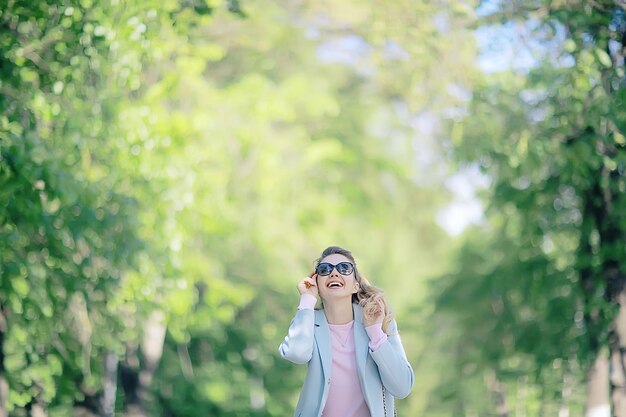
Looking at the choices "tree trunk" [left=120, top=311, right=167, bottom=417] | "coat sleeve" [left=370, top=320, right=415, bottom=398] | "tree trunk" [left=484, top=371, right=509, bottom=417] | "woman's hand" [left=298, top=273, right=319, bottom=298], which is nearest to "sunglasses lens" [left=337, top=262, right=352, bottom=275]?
"woman's hand" [left=298, top=273, right=319, bottom=298]

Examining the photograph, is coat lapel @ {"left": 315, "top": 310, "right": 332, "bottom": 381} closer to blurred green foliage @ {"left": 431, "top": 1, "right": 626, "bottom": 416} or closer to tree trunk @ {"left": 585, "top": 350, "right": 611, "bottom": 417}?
blurred green foliage @ {"left": 431, "top": 1, "right": 626, "bottom": 416}

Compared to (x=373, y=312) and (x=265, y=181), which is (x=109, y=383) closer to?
(x=265, y=181)

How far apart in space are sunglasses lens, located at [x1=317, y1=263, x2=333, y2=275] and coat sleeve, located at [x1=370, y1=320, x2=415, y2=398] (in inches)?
21.1

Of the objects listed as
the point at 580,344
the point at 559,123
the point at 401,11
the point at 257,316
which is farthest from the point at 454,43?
the point at 257,316

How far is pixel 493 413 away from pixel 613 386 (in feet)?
59.7

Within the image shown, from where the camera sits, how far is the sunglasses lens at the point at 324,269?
21.7ft

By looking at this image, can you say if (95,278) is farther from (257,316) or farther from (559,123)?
(257,316)

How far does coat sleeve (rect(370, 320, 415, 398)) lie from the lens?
20.5 ft

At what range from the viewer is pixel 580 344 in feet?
49.7

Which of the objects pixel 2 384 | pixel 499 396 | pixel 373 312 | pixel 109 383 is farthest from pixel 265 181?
pixel 373 312

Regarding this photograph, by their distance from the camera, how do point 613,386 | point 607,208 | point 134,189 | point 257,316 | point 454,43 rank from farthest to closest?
point 257,316
point 134,189
point 454,43
point 607,208
point 613,386

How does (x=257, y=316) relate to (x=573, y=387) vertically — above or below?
below

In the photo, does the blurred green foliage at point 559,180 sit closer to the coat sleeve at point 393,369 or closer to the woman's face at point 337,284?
the woman's face at point 337,284

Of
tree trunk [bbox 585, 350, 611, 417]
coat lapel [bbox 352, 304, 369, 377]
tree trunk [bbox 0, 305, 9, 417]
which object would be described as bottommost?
tree trunk [bbox 585, 350, 611, 417]
